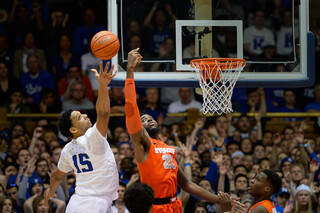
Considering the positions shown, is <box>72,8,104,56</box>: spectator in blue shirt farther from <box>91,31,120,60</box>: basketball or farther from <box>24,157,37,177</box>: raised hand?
<box>91,31,120,60</box>: basketball

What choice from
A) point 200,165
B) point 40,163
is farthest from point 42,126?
point 200,165

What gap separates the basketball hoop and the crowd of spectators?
352 mm

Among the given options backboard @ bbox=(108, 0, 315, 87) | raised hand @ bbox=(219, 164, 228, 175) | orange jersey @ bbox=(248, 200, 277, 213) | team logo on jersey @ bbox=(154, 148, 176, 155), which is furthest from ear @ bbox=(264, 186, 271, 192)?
raised hand @ bbox=(219, 164, 228, 175)

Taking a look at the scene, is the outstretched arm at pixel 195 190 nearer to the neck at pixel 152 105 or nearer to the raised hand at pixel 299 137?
the raised hand at pixel 299 137

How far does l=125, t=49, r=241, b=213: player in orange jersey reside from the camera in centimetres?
521

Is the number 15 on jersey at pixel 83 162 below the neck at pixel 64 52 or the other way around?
below

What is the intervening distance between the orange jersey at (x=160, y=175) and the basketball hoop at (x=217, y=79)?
2.76 feet

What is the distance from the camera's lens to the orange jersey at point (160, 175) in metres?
5.40

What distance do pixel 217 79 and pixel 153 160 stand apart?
50.6 inches

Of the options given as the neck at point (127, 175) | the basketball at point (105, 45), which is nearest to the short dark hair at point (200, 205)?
the neck at point (127, 175)

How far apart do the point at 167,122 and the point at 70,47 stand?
288 cm

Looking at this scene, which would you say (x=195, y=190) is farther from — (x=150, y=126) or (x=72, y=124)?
(x=72, y=124)

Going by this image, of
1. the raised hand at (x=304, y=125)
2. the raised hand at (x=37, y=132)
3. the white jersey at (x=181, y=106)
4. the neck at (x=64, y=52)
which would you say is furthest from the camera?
the neck at (x=64, y=52)

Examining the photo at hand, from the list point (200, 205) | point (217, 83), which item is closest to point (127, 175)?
point (200, 205)
